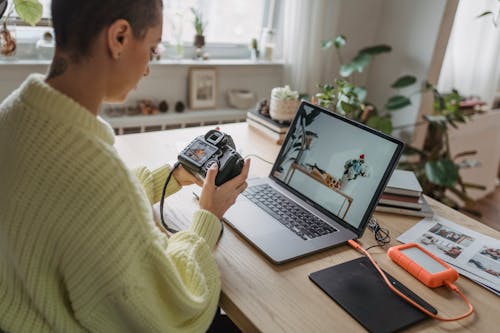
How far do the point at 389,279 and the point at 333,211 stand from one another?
23cm

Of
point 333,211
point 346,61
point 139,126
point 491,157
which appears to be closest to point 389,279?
point 333,211

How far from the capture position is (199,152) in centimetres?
110

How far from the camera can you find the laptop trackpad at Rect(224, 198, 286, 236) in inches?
40.9

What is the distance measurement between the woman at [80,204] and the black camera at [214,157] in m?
0.31

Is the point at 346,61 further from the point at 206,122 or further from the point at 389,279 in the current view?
the point at 389,279

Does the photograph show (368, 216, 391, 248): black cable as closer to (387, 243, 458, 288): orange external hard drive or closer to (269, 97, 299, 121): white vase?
(387, 243, 458, 288): orange external hard drive

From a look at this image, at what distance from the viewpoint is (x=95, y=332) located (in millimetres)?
740

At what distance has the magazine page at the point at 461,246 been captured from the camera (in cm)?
97

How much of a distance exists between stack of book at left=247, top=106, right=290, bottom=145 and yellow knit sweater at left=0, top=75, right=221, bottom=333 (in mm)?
969

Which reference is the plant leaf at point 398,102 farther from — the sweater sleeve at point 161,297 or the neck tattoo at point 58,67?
the neck tattoo at point 58,67

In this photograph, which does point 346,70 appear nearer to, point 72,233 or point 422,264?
point 422,264

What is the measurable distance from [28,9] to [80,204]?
1.27 metres

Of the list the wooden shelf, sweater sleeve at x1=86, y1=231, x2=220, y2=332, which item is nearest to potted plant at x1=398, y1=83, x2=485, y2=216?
the wooden shelf

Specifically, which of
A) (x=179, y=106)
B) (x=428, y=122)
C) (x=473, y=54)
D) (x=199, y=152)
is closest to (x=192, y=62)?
(x=179, y=106)
